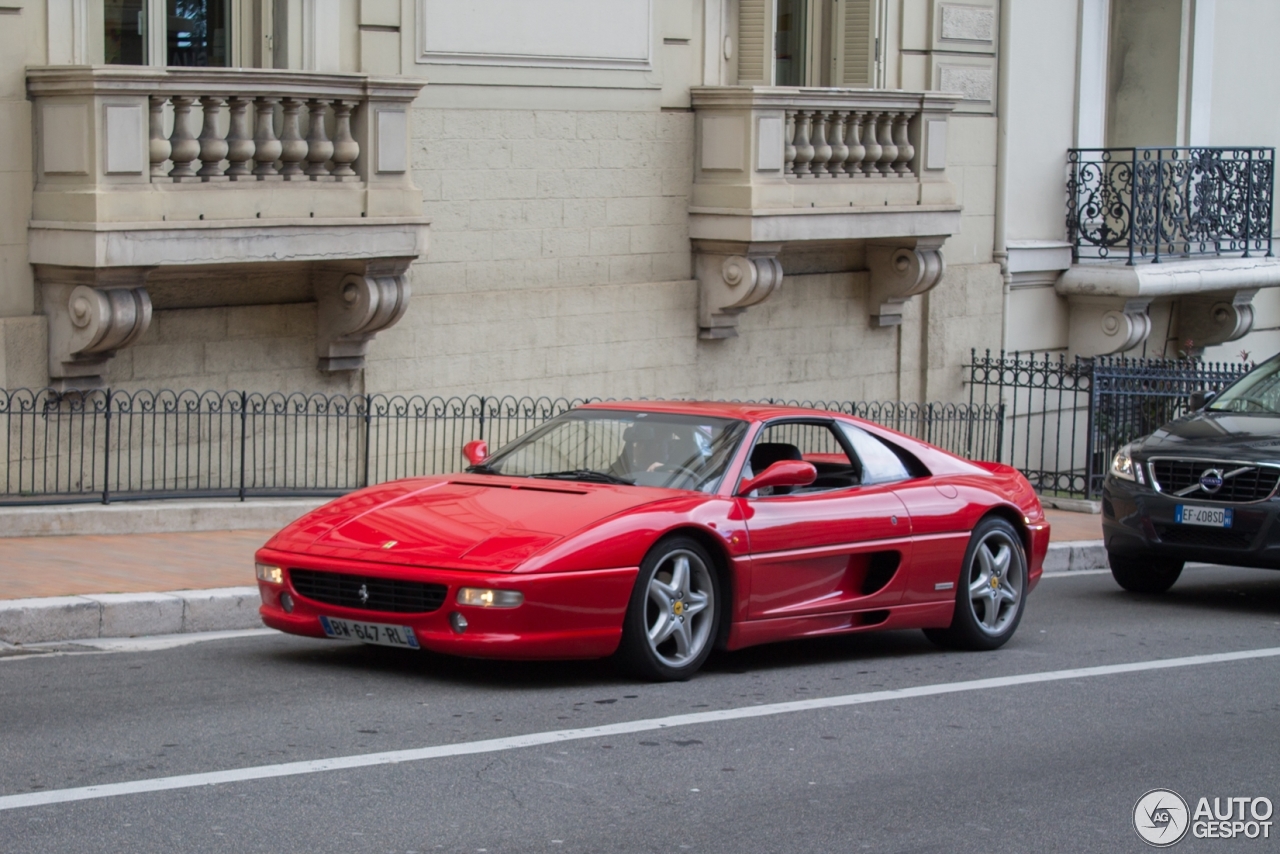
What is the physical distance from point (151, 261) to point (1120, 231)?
1320cm

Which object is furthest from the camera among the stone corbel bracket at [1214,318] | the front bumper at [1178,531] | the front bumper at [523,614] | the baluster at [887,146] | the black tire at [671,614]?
the stone corbel bracket at [1214,318]

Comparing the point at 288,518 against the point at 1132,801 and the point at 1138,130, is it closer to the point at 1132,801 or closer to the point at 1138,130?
the point at 1132,801

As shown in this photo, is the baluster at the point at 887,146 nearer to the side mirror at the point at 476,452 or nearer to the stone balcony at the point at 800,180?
the stone balcony at the point at 800,180

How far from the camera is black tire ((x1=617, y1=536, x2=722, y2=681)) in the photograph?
27.8 feet

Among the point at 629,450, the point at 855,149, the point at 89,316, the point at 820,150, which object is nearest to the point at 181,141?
the point at 89,316

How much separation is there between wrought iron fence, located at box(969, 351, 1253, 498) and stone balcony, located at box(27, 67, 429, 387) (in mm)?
7142

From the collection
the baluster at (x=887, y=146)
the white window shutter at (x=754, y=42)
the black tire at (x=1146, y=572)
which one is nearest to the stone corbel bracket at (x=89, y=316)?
the black tire at (x=1146, y=572)

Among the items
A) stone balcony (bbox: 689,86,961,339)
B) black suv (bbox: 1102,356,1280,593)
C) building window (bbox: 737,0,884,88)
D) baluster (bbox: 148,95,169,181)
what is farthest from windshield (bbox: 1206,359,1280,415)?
baluster (bbox: 148,95,169,181)

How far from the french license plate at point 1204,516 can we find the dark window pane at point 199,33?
799 cm

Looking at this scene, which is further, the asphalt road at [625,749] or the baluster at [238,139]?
the baluster at [238,139]

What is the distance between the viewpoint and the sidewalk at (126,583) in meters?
9.74

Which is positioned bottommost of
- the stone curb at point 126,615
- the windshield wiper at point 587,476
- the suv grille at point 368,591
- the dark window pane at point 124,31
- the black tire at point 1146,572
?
the black tire at point 1146,572

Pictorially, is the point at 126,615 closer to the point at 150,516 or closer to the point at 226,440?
the point at 150,516

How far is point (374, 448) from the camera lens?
15312 millimetres
